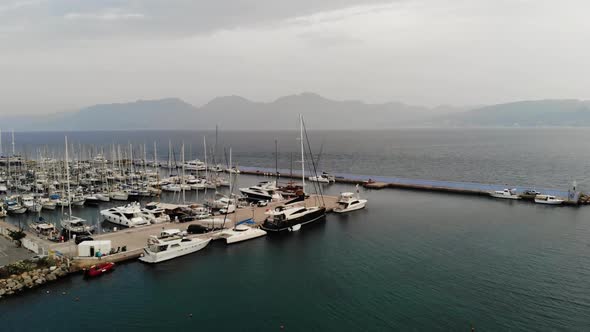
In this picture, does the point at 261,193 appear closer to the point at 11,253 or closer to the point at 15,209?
the point at 15,209

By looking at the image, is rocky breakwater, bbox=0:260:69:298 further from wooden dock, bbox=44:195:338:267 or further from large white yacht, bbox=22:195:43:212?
large white yacht, bbox=22:195:43:212

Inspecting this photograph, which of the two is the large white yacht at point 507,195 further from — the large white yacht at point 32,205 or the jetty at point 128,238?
the large white yacht at point 32,205

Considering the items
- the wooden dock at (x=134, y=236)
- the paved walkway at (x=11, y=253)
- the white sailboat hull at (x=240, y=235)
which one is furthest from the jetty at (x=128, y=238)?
the white sailboat hull at (x=240, y=235)

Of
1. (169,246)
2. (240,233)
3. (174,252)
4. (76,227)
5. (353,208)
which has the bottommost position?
(174,252)

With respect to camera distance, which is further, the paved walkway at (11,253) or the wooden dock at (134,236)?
the wooden dock at (134,236)


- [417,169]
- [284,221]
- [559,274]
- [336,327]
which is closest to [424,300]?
[336,327]

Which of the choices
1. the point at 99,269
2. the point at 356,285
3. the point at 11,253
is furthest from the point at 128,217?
the point at 356,285
